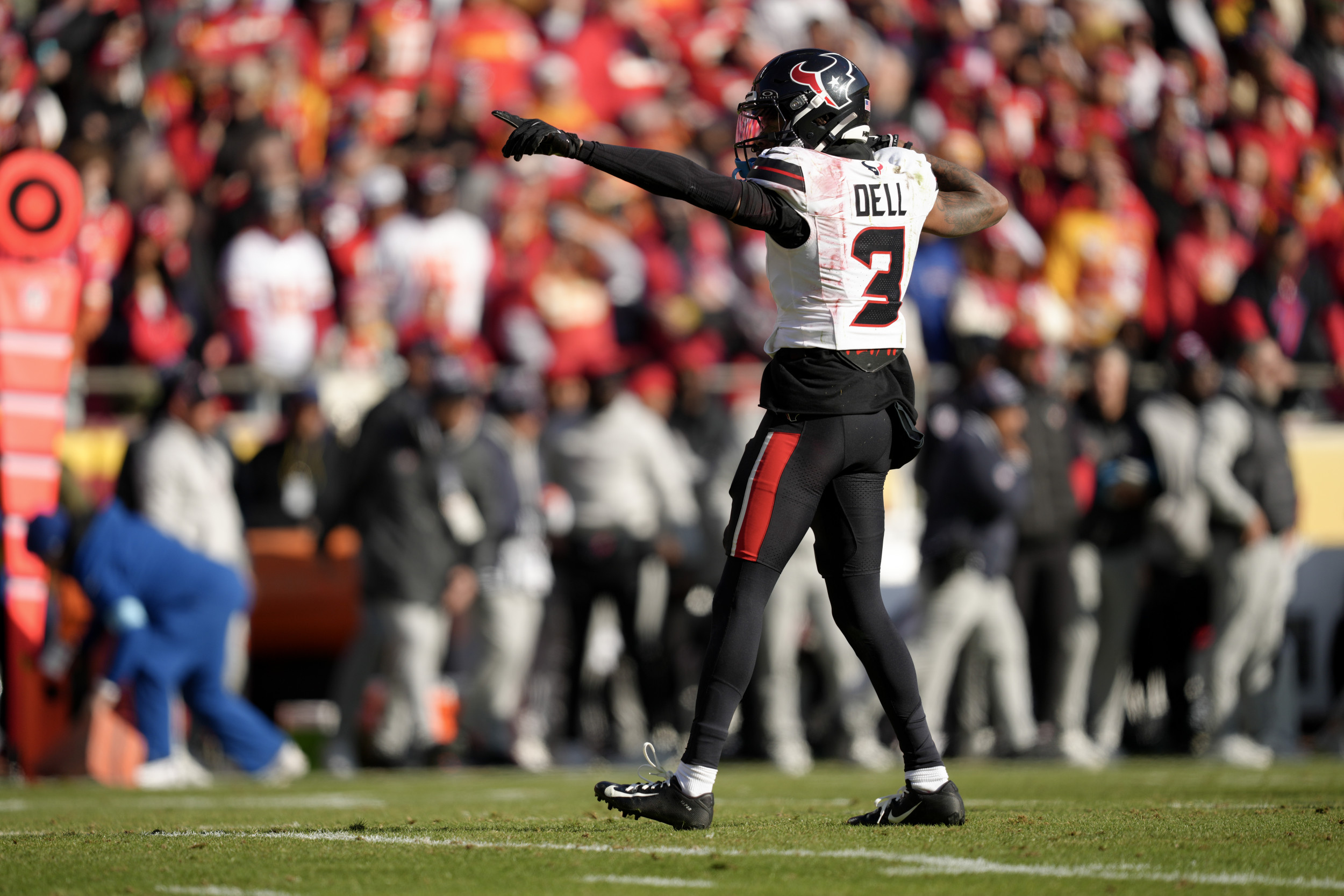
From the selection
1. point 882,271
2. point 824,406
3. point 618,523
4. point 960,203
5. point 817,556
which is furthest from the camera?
point 618,523

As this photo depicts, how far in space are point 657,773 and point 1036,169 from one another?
1154 centimetres

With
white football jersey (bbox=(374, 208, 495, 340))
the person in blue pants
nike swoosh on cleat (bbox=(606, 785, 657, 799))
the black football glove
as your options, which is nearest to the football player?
nike swoosh on cleat (bbox=(606, 785, 657, 799))

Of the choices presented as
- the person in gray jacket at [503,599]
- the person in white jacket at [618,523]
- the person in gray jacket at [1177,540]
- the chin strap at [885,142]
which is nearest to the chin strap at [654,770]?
the chin strap at [885,142]

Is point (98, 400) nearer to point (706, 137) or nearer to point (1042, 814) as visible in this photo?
point (706, 137)

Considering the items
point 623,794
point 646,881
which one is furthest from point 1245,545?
point 646,881

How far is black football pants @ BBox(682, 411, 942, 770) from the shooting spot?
5.42 m

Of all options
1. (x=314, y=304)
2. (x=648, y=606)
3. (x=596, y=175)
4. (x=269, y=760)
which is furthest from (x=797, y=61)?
(x=596, y=175)

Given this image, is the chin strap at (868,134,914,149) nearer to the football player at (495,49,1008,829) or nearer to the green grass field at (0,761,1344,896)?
the football player at (495,49,1008,829)

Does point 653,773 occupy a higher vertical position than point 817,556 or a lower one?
lower

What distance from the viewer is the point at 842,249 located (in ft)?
18.0

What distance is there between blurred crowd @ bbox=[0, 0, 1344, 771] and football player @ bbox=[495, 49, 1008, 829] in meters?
5.14

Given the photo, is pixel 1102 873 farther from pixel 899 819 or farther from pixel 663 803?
pixel 663 803

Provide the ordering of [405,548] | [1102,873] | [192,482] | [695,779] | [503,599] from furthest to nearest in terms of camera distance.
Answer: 1. [503,599]
2. [405,548]
3. [192,482]
4. [695,779]
5. [1102,873]

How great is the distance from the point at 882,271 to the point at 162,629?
5433mm
